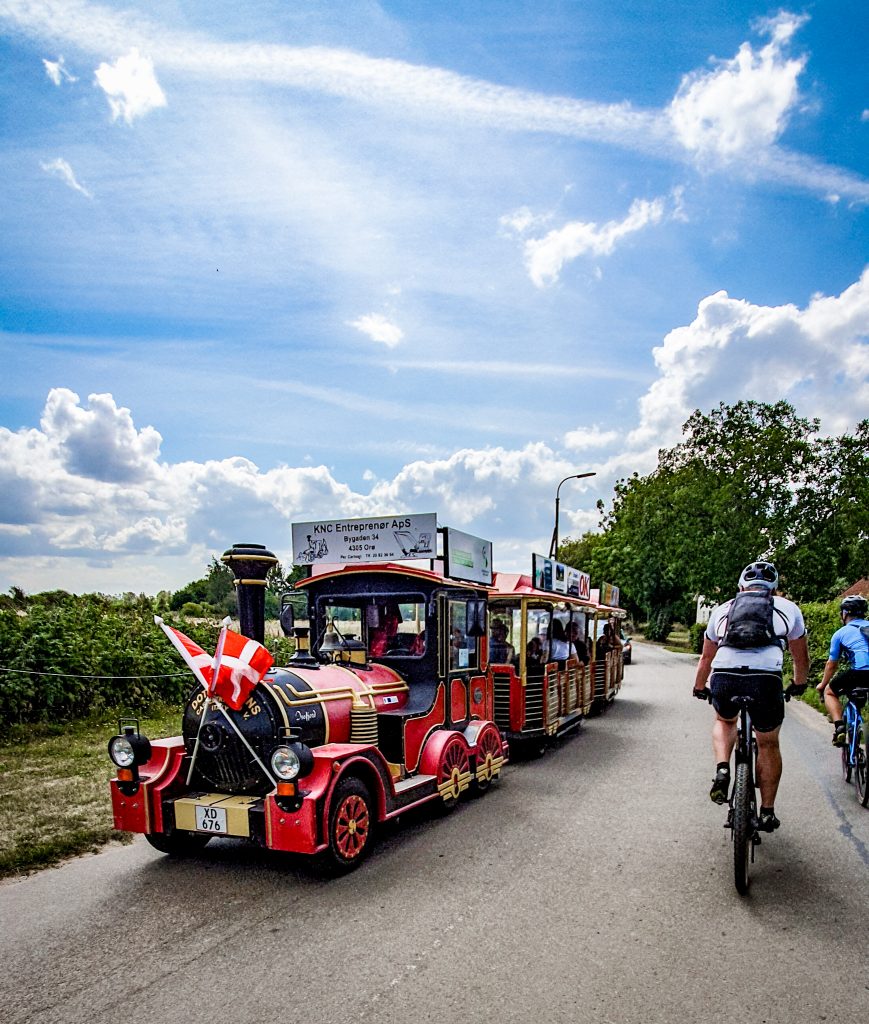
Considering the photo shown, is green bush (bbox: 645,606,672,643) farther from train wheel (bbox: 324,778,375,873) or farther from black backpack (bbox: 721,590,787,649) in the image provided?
train wheel (bbox: 324,778,375,873)

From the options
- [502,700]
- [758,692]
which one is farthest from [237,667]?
[502,700]

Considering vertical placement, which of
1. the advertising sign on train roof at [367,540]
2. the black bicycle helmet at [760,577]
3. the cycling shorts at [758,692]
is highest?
the advertising sign on train roof at [367,540]

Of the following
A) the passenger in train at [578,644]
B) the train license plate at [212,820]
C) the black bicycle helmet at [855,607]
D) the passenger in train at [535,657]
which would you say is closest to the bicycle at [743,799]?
the black bicycle helmet at [855,607]

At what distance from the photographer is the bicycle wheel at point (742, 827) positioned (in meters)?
4.77

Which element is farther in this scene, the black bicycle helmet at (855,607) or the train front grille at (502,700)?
the train front grille at (502,700)

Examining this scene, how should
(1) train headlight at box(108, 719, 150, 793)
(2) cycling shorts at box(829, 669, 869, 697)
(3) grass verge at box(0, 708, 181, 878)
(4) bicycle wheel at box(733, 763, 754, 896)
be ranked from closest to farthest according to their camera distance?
(4) bicycle wheel at box(733, 763, 754, 896), (1) train headlight at box(108, 719, 150, 793), (3) grass verge at box(0, 708, 181, 878), (2) cycling shorts at box(829, 669, 869, 697)

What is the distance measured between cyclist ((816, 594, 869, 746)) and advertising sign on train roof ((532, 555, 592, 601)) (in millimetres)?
4246

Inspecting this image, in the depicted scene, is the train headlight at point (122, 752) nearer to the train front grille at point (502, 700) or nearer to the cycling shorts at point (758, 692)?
the cycling shorts at point (758, 692)

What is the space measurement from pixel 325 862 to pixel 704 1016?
2.67 metres

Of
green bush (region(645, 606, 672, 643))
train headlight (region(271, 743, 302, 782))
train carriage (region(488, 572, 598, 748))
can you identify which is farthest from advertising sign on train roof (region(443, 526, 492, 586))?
green bush (region(645, 606, 672, 643))

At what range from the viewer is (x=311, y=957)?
414cm

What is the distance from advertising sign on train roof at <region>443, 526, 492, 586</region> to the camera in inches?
300

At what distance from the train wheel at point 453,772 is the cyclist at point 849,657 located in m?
3.39

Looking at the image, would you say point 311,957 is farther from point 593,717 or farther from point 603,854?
point 593,717
